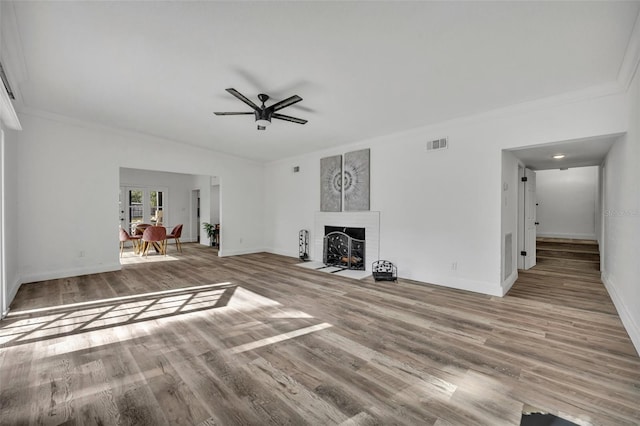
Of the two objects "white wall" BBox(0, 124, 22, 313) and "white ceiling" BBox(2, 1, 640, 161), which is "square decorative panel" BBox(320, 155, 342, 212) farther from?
"white wall" BBox(0, 124, 22, 313)

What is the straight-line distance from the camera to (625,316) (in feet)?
9.27

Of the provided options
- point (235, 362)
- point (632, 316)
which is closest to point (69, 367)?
point (235, 362)

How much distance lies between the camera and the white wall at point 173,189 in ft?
29.7

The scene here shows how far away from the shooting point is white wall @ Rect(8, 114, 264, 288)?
4387mm

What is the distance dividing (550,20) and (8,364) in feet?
15.9

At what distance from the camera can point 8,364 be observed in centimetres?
212

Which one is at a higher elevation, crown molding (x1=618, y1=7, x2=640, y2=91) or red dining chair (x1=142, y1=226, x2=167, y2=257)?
crown molding (x1=618, y1=7, x2=640, y2=91)

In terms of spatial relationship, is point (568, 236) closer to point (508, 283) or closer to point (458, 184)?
point (508, 283)

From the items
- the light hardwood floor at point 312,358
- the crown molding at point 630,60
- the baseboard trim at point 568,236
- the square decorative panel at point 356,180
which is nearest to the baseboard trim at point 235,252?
the light hardwood floor at point 312,358

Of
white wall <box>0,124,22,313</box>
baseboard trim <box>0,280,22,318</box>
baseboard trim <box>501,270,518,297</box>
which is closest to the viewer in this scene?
baseboard trim <box>0,280,22,318</box>

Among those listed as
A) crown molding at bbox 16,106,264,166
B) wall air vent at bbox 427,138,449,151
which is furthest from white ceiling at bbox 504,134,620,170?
crown molding at bbox 16,106,264,166

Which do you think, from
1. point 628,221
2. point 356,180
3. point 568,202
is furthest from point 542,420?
point 568,202

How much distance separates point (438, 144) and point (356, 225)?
7.11 feet

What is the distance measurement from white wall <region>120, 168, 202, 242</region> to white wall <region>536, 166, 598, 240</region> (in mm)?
11284
